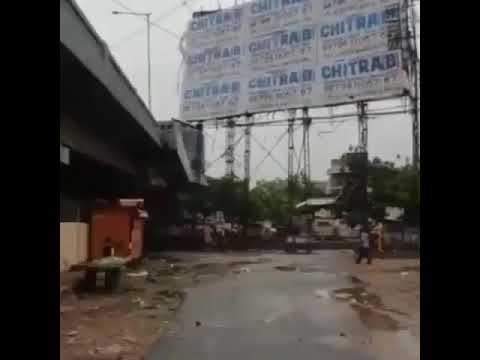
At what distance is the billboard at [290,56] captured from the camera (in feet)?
79.4

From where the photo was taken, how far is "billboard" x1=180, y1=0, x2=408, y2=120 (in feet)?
79.4

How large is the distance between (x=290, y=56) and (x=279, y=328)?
58.4ft

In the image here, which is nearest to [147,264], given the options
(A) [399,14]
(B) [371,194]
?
(A) [399,14]

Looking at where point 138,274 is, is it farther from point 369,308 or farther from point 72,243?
point 369,308

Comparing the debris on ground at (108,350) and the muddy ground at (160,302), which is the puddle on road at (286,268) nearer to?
the muddy ground at (160,302)

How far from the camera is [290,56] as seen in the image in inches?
1019

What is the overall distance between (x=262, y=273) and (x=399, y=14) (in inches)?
453

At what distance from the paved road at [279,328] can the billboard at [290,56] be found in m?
10.9

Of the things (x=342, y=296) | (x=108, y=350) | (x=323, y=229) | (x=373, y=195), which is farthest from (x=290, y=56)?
(x=323, y=229)

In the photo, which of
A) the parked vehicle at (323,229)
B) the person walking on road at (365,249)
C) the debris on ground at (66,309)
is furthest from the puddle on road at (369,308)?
the parked vehicle at (323,229)
